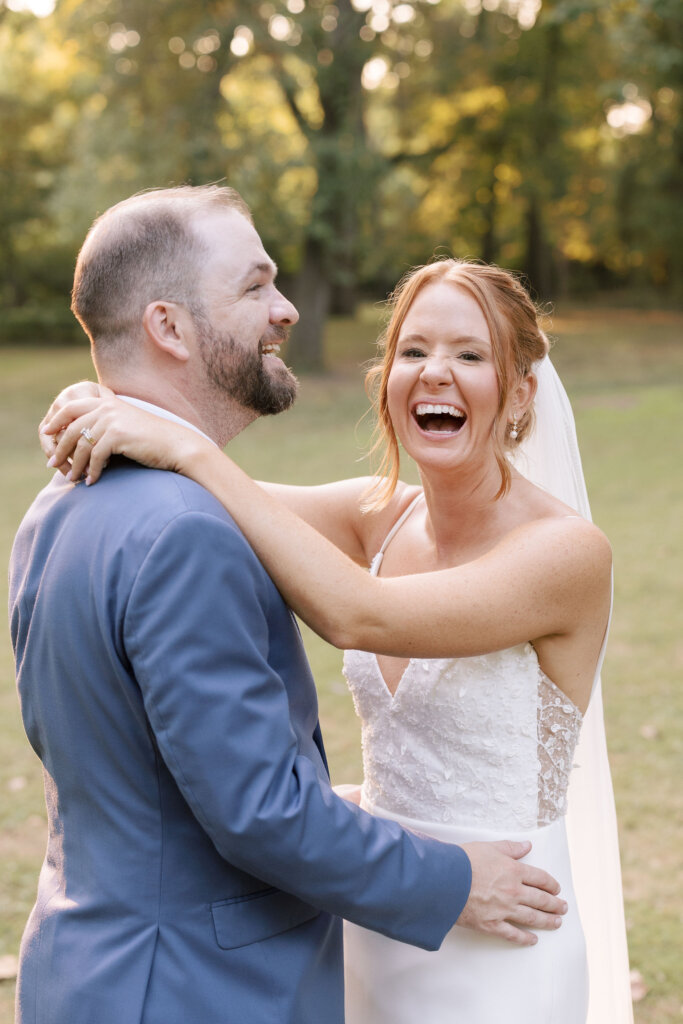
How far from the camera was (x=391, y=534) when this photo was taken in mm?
3186

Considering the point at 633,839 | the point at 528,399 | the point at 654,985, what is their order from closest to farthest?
the point at 528,399
the point at 654,985
the point at 633,839

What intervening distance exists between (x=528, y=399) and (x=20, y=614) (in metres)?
1.53

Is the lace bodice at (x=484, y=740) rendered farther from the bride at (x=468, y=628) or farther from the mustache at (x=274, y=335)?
the mustache at (x=274, y=335)

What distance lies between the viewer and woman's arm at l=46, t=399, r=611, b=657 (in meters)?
2.12

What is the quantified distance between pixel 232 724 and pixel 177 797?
26cm

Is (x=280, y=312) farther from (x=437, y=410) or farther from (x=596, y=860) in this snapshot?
(x=596, y=860)

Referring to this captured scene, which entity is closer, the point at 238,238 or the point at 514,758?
the point at 238,238

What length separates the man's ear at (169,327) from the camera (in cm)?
220

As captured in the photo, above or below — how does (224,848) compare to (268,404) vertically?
below

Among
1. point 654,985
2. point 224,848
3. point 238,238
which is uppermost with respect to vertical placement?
point 238,238

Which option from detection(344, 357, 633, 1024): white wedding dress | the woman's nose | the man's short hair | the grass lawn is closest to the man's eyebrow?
the man's short hair

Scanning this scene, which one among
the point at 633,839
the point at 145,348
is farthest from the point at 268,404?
the point at 633,839

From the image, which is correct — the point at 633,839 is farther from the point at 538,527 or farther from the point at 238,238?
the point at 238,238

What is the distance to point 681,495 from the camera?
42.1 feet
